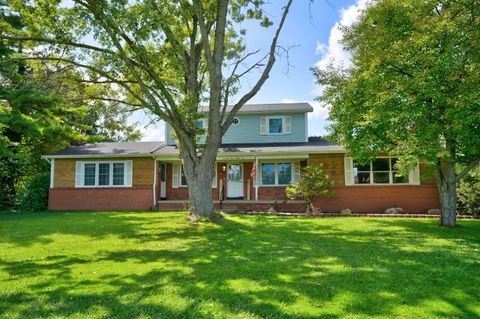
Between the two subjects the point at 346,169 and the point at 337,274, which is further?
the point at 346,169

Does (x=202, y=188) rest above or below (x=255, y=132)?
below

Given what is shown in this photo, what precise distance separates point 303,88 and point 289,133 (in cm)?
500

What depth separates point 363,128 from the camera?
1136 centimetres

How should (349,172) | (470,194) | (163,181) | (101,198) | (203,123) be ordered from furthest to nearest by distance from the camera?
(203,123), (163,181), (101,198), (349,172), (470,194)

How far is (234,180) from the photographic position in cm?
1923

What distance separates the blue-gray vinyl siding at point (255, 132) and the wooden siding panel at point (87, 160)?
2.73 meters

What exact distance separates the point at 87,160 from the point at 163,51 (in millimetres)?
8584

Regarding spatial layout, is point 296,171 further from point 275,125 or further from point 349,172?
point 275,125

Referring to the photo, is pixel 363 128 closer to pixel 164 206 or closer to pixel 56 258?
pixel 56 258

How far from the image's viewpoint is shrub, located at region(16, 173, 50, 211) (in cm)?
1784

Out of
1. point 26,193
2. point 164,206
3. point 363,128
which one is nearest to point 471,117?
point 363,128

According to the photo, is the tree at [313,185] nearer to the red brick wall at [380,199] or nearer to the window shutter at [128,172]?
the red brick wall at [380,199]

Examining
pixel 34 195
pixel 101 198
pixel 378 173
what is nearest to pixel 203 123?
pixel 101 198

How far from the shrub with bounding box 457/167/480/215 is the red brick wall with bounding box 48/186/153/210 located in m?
14.4
